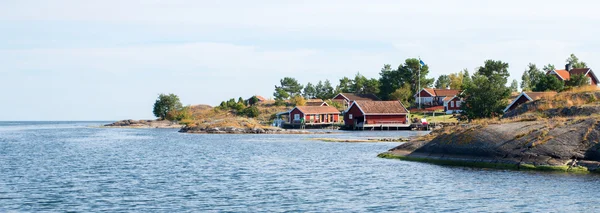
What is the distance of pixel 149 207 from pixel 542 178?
21.1 meters

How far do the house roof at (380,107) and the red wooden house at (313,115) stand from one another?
13195mm

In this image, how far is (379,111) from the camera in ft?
403

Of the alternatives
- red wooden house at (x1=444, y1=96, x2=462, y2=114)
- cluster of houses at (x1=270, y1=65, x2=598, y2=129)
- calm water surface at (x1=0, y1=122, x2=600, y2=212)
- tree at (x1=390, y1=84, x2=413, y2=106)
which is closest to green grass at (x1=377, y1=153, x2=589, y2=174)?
calm water surface at (x1=0, y1=122, x2=600, y2=212)

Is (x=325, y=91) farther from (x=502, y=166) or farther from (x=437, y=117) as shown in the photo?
(x=502, y=166)

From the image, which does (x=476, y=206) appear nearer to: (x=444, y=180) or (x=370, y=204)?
(x=370, y=204)

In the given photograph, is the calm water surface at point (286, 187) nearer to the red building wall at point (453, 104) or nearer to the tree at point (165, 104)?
the red building wall at point (453, 104)

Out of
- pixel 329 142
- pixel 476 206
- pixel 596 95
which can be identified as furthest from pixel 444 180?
pixel 329 142

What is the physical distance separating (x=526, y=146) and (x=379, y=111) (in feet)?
269

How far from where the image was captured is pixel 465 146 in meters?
44.1

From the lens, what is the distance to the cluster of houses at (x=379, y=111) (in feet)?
401

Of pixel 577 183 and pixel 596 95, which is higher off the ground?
pixel 596 95

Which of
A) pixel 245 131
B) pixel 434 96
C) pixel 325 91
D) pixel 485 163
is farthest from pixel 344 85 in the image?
pixel 485 163

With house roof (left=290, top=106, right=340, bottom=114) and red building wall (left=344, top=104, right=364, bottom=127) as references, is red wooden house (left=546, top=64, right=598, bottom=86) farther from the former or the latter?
house roof (left=290, top=106, right=340, bottom=114)

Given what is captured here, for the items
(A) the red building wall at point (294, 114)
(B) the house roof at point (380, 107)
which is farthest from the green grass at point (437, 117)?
(A) the red building wall at point (294, 114)
